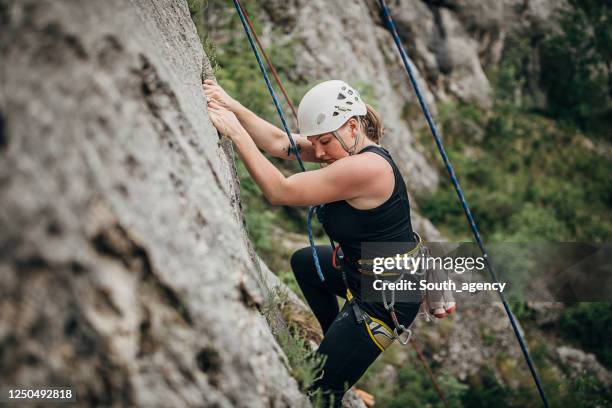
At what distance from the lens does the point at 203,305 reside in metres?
1.84

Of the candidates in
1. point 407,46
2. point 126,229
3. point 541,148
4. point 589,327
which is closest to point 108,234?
point 126,229

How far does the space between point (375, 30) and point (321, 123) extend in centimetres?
932

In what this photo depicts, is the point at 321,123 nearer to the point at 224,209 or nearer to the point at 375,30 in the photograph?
the point at 224,209

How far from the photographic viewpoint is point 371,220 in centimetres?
279

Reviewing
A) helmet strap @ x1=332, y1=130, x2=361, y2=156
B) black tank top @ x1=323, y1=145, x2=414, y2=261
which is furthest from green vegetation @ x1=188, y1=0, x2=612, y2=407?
helmet strap @ x1=332, y1=130, x2=361, y2=156

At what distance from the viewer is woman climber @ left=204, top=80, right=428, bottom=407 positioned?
2650mm

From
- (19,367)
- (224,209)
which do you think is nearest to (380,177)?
(224,209)

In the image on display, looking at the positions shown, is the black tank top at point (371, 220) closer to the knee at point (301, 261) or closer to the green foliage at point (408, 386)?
the knee at point (301, 261)

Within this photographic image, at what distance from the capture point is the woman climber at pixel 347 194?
265cm

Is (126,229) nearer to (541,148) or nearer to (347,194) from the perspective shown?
(347,194)

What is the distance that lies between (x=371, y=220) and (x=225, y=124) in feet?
3.63

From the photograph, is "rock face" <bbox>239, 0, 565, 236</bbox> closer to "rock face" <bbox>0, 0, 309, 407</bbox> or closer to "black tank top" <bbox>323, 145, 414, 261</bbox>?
"black tank top" <bbox>323, 145, 414, 261</bbox>

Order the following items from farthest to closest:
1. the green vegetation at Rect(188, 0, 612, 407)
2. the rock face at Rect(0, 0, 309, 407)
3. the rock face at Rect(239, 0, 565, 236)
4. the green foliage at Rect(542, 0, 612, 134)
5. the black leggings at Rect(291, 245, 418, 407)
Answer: the green foliage at Rect(542, 0, 612, 134) < the rock face at Rect(239, 0, 565, 236) < the green vegetation at Rect(188, 0, 612, 407) < the black leggings at Rect(291, 245, 418, 407) < the rock face at Rect(0, 0, 309, 407)

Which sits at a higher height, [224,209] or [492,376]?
[224,209]
